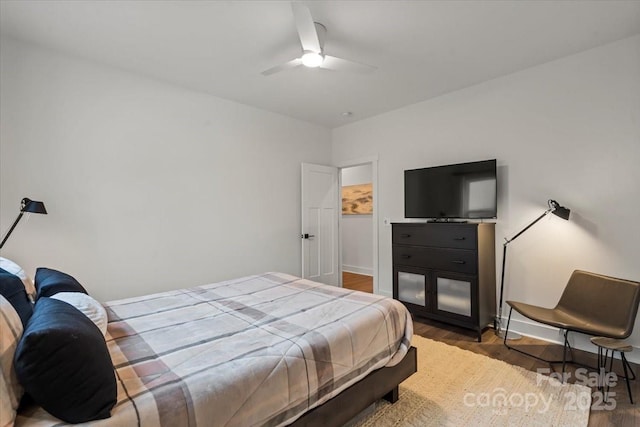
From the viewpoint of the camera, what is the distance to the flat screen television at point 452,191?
3.13 metres

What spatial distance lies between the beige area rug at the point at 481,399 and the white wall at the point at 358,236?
3.80m

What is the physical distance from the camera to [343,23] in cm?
226

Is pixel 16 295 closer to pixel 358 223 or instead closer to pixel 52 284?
pixel 52 284

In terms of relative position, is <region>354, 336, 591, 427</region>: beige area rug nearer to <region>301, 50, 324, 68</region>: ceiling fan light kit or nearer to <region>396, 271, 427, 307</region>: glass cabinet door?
<region>396, 271, 427, 307</region>: glass cabinet door

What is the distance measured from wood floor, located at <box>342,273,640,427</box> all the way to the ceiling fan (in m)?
2.68

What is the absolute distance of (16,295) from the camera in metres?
1.30

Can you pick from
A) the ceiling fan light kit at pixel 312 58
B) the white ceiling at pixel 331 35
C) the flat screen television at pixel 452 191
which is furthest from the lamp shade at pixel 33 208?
the flat screen television at pixel 452 191

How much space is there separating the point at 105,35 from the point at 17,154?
123 cm

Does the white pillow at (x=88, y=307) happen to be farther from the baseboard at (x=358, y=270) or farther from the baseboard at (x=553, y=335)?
the baseboard at (x=358, y=270)

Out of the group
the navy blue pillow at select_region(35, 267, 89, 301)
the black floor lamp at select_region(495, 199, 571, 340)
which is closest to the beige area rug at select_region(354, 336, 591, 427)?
the black floor lamp at select_region(495, 199, 571, 340)

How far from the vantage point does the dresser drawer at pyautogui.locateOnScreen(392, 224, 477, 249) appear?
299 centimetres

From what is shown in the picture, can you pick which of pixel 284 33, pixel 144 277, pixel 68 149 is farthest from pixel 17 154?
pixel 284 33

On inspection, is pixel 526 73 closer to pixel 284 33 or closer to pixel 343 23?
pixel 343 23

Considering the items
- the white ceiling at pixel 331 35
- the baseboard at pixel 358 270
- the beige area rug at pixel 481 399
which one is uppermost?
the white ceiling at pixel 331 35
